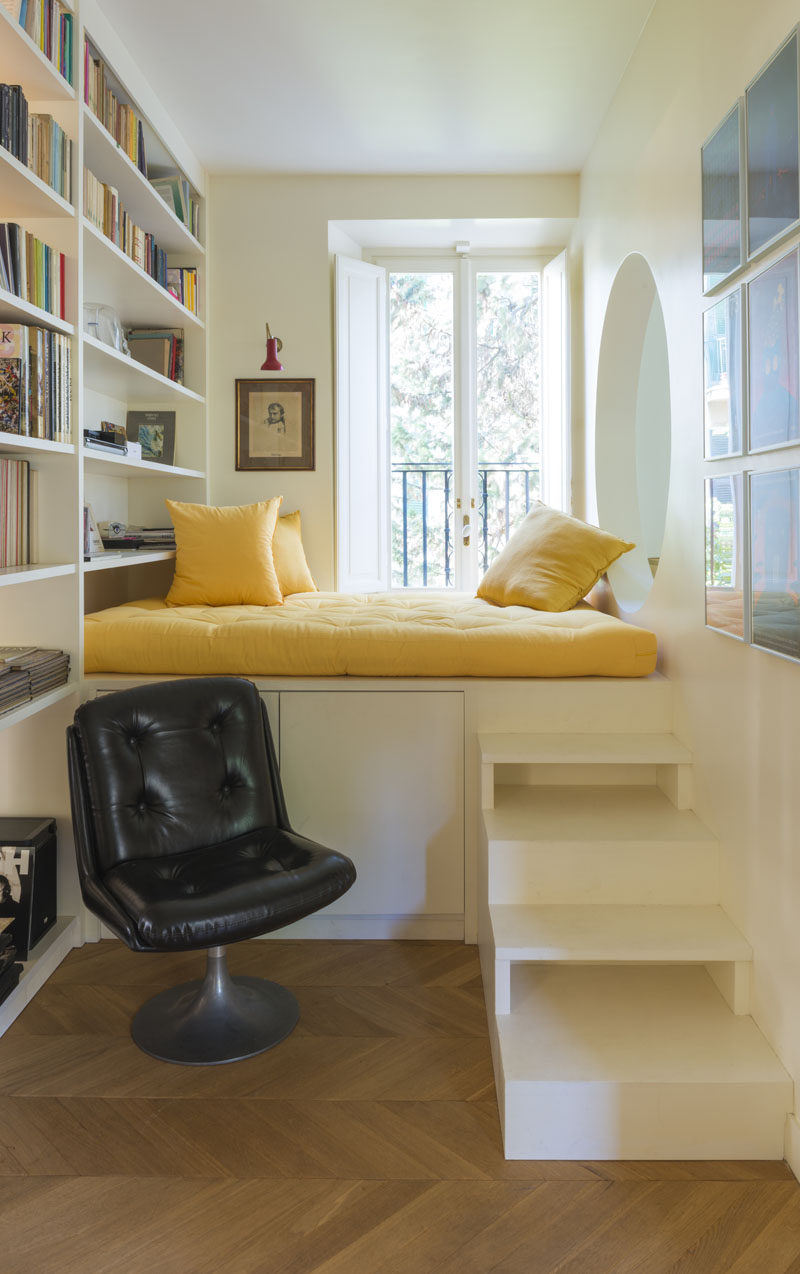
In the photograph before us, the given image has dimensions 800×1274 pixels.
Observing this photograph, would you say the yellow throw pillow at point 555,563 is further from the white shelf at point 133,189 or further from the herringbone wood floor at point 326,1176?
the white shelf at point 133,189

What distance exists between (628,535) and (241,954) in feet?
7.12

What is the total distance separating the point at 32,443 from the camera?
2150 millimetres

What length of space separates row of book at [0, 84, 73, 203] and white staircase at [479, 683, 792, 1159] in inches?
72.3

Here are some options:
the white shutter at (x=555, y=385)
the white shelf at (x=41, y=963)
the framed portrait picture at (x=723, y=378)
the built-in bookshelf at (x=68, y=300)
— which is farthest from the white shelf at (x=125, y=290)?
the white shelf at (x=41, y=963)

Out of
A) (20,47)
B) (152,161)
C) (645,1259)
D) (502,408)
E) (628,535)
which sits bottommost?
(645,1259)

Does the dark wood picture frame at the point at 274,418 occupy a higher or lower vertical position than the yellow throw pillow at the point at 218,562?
higher

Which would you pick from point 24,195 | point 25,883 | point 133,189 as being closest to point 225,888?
point 25,883

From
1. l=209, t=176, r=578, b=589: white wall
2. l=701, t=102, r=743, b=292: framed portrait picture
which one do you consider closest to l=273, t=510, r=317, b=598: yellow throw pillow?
l=209, t=176, r=578, b=589: white wall

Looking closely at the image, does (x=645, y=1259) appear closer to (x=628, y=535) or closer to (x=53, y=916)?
(x=53, y=916)

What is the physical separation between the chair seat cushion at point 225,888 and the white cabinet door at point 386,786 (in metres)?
0.38

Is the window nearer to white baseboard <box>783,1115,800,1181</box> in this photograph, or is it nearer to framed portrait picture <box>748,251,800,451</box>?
framed portrait picture <box>748,251,800,451</box>

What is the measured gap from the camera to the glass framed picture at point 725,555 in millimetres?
1891

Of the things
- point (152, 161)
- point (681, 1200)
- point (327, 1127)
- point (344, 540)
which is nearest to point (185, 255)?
point (152, 161)

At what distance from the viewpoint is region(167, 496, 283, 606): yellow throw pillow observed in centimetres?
347
